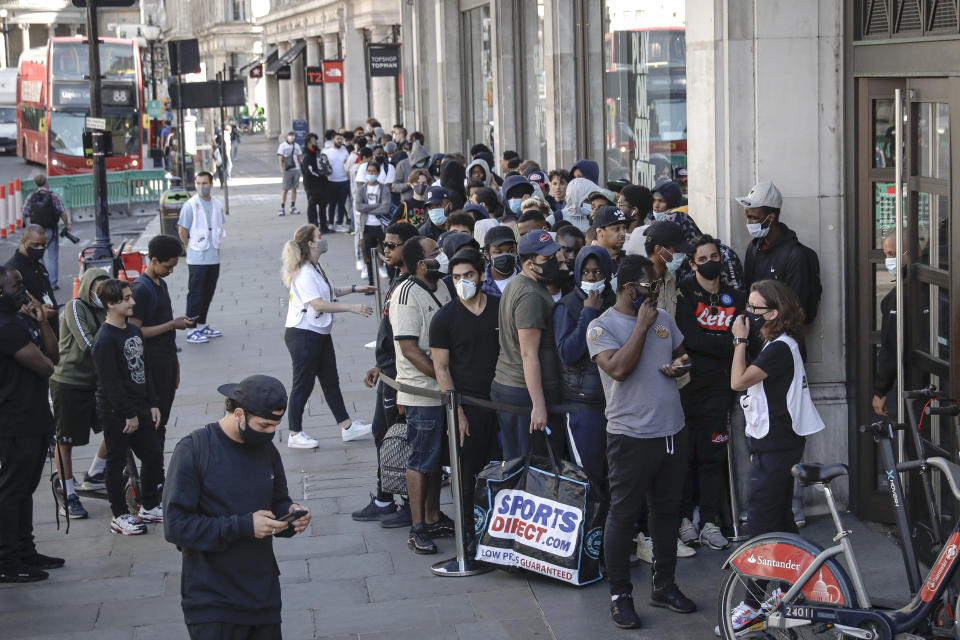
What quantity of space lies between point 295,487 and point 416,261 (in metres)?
2.40

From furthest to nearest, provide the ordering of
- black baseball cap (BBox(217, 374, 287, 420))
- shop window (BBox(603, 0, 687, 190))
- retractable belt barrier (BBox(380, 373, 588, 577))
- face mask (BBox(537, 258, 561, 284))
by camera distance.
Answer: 1. shop window (BBox(603, 0, 687, 190))
2. retractable belt barrier (BBox(380, 373, 588, 577))
3. face mask (BBox(537, 258, 561, 284))
4. black baseball cap (BBox(217, 374, 287, 420))

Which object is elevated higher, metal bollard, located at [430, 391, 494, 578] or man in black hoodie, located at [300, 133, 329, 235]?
man in black hoodie, located at [300, 133, 329, 235]

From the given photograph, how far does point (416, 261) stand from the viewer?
7781 mm

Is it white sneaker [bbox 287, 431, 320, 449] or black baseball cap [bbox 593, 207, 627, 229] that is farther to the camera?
white sneaker [bbox 287, 431, 320, 449]

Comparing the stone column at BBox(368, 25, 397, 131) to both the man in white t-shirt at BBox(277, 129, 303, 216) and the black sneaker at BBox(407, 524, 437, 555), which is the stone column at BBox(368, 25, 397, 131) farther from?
the black sneaker at BBox(407, 524, 437, 555)

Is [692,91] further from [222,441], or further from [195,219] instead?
[195,219]

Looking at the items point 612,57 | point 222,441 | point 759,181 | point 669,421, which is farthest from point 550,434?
point 612,57

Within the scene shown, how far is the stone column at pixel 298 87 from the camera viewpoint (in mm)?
57812

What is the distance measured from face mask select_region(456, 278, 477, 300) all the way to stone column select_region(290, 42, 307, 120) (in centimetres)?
5119

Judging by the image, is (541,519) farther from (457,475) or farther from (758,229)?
(758,229)

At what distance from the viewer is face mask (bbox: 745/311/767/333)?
6392 mm

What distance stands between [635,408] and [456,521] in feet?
5.20

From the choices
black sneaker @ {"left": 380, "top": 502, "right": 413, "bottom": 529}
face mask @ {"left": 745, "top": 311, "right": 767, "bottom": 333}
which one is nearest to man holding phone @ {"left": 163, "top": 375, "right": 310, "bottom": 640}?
face mask @ {"left": 745, "top": 311, "right": 767, "bottom": 333}

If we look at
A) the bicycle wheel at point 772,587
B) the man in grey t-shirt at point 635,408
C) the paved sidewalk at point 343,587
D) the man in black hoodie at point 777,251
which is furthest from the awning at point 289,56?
the bicycle wheel at point 772,587
